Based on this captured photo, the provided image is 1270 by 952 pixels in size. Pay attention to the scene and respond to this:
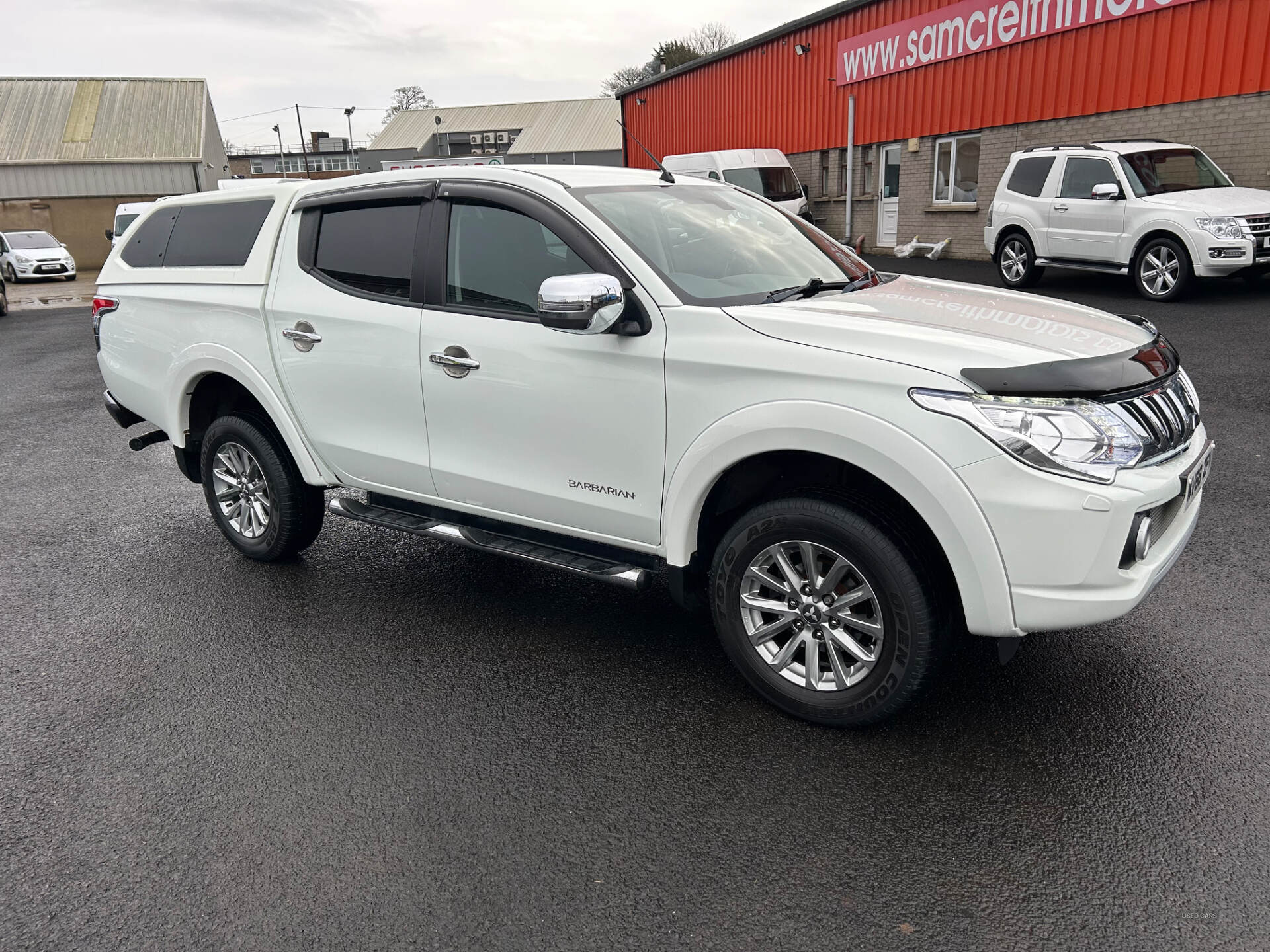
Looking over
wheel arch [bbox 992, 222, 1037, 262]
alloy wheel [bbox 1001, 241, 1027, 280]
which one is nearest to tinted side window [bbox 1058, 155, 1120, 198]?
wheel arch [bbox 992, 222, 1037, 262]

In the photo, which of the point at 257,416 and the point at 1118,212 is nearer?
the point at 257,416

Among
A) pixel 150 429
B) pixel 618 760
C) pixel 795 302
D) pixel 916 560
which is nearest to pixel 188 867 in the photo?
pixel 618 760

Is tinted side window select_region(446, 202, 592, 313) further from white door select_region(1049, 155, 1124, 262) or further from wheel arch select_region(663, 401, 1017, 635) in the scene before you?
white door select_region(1049, 155, 1124, 262)

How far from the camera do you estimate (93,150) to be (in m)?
42.6

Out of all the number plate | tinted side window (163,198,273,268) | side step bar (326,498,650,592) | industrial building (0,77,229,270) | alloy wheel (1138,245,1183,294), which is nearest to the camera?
the number plate

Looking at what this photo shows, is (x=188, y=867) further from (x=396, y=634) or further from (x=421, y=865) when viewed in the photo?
(x=396, y=634)

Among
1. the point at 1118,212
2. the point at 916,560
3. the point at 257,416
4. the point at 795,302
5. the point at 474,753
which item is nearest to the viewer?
the point at 916,560

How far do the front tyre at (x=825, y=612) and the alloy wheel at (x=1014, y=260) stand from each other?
12.5 metres

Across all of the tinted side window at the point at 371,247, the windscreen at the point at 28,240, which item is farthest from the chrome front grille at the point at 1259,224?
the windscreen at the point at 28,240

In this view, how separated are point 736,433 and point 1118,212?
36.6 feet

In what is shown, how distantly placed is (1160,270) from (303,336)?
11140 millimetres

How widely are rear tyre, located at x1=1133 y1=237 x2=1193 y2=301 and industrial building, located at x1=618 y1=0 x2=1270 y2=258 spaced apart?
140 inches

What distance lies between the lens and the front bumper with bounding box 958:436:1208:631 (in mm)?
2818

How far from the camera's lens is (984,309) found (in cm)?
363
